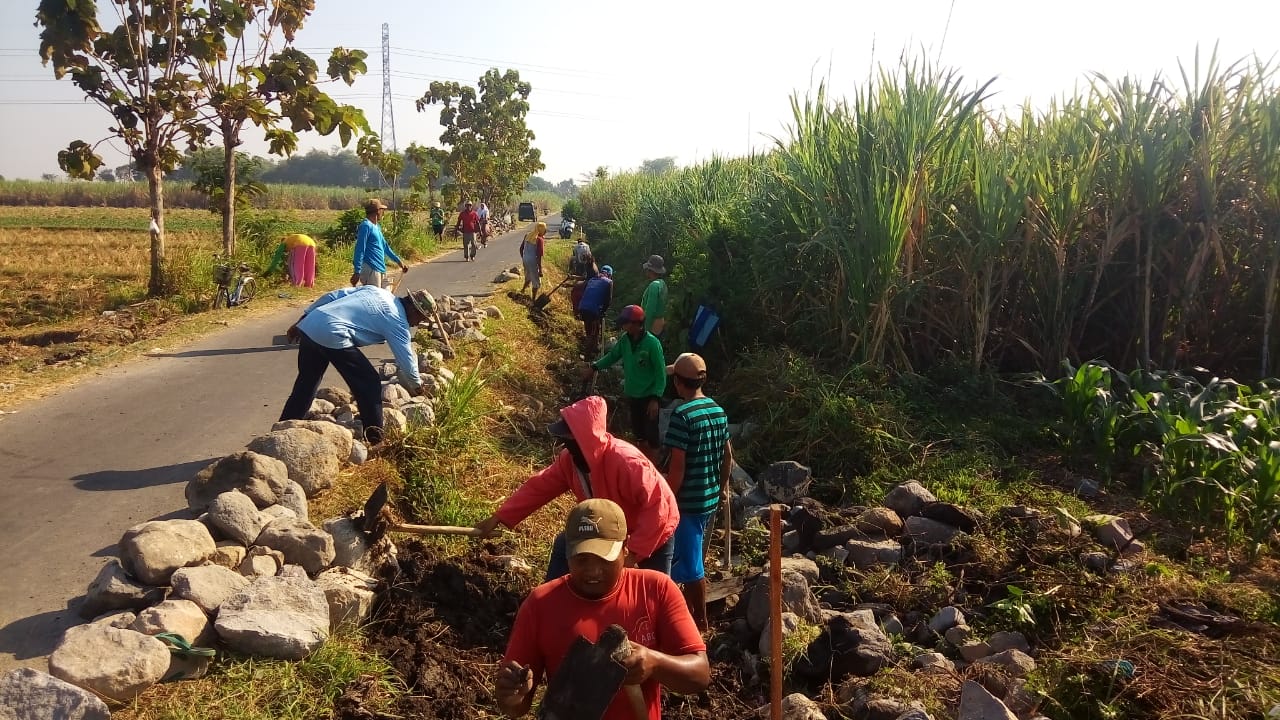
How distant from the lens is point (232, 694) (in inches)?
123

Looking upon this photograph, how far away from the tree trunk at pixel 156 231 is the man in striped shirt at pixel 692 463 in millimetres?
Answer: 11231

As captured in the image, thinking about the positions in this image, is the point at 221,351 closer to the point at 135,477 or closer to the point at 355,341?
the point at 135,477

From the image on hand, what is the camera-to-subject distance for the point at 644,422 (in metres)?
6.76

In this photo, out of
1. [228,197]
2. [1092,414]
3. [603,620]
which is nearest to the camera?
[603,620]

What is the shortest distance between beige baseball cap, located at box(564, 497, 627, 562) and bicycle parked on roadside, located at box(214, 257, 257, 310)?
11.5m

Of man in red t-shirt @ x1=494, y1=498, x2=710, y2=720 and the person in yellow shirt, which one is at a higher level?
the person in yellow shirt

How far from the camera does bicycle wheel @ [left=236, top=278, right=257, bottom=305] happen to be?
12.2 metres

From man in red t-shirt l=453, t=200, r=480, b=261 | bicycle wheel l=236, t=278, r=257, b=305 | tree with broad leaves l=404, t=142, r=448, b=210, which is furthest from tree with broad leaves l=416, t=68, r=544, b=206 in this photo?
bicycle wheel l=236, t=278, r=257, b=305

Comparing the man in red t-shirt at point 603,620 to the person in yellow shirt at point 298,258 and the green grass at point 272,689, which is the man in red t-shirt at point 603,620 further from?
the person in yellow shirt at point 298,258

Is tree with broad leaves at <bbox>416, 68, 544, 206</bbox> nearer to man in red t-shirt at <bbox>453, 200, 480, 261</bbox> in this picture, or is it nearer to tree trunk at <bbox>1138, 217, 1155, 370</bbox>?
man in red t-shirt at <bbox>453, 200, 480, 261</bbox>

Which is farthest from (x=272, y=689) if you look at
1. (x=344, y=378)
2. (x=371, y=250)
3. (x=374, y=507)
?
(x=371, y=250)

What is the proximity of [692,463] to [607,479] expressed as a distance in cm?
95

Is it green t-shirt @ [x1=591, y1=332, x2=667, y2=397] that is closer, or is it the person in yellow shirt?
green t-shirt @ [x1=591, y1=332, x2=667, y2=397]

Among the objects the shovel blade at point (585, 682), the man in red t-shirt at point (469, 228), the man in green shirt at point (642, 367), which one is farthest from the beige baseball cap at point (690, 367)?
the man in red t-shirt at point (469, 228)
